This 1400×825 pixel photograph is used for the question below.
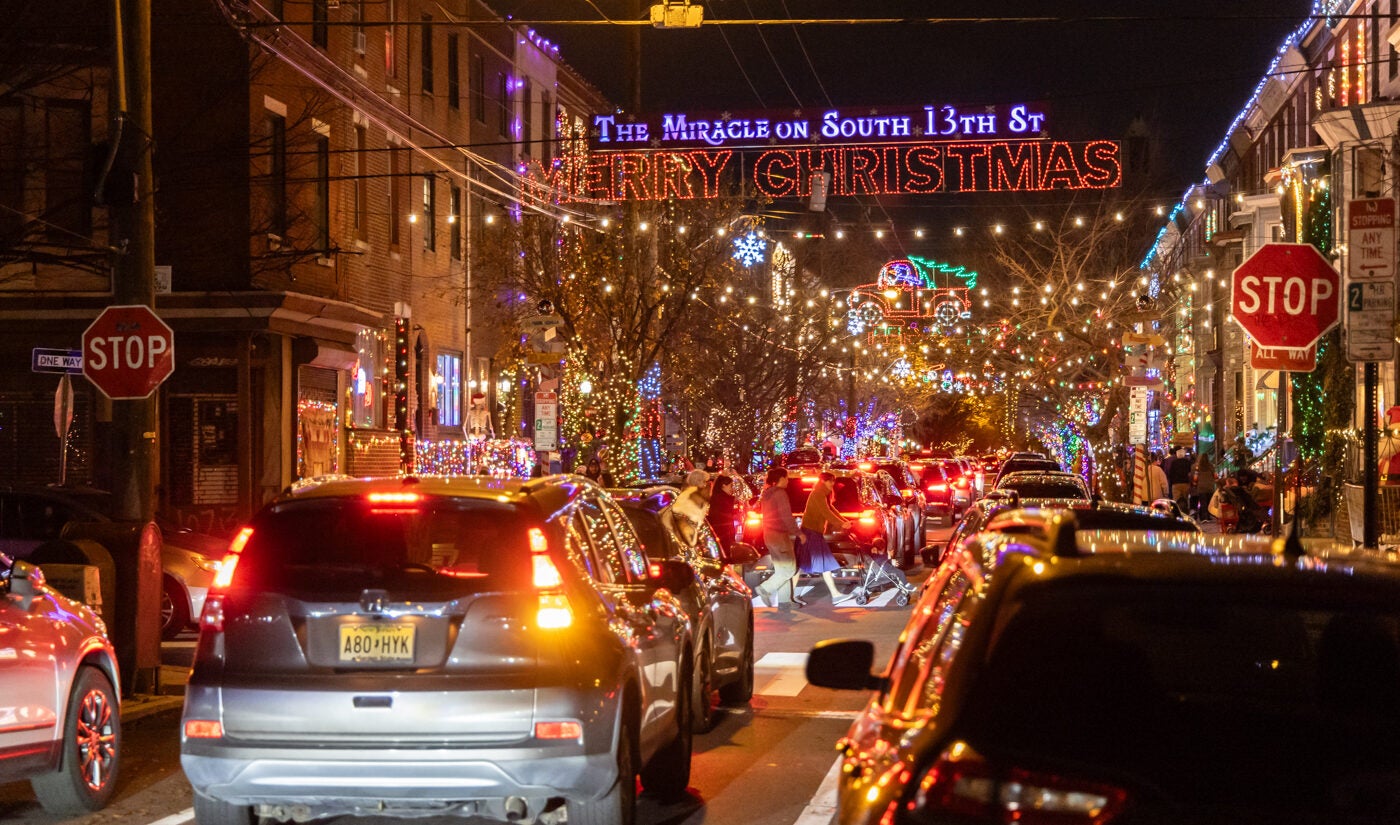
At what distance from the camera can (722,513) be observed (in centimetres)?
2169

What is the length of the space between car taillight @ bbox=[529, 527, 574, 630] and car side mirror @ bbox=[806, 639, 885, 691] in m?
2.15

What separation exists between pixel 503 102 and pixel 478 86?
1.58 meters

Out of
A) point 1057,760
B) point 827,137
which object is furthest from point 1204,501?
point 1057,760

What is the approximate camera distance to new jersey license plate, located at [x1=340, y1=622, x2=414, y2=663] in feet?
23.3

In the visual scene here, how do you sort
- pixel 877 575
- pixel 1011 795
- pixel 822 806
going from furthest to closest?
pixel 877 575, pixel 822 806, pixel 1011 795

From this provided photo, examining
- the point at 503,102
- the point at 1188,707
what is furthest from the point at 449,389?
the point at 1188,707

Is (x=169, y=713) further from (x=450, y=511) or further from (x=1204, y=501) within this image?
(x=1204, y=501)

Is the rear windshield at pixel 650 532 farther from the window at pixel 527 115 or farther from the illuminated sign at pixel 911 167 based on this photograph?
the window at pixel 527 115

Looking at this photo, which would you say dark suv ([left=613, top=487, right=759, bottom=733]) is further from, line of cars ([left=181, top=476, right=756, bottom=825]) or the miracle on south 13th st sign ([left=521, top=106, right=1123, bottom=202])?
the miracle on south 13th st sign ([left=521, top=106, right=1123, bottom=202])

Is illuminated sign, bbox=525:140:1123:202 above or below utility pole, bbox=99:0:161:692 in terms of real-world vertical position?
above

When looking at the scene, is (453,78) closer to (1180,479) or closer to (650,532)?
(1180,479)

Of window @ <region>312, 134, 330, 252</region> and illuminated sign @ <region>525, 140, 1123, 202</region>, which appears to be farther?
illuminated sign @ <region>525, 140, 1123, 202</region>

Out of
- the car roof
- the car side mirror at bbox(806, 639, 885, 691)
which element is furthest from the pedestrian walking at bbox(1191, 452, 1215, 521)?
the car side mirror at bbox(806, 639, 885, 691)

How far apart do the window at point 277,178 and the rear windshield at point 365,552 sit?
67.2ft
